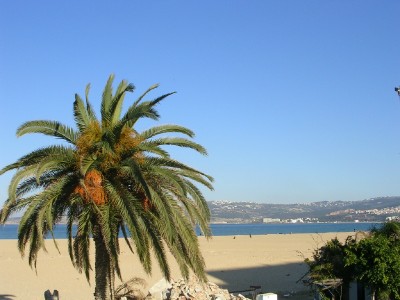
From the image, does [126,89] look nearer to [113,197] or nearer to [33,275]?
[113,197]

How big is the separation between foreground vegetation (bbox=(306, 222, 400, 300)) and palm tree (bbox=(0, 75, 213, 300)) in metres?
4.51

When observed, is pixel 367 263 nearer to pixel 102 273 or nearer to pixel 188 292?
pixel 188 292

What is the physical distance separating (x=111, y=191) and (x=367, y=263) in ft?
24.6

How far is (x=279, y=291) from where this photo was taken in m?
21.6

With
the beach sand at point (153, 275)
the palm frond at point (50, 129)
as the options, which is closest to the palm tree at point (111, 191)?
the palm frond at point (50, 129)

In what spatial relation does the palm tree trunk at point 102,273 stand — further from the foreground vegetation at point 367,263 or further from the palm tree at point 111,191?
the foreground vegetation at point 367,263

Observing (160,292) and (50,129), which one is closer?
(50,129)

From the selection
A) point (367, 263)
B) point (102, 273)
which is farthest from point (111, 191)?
point (367, 263)

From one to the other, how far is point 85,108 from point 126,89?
47.3 inches

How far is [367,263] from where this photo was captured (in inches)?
557

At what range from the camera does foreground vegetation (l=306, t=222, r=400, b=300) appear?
45.7 feet

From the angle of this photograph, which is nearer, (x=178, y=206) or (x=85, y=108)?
(x=178, y=206)

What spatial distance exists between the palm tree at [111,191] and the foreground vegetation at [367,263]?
451 centimetres

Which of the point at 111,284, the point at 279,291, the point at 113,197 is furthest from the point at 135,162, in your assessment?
the point at 279,291
